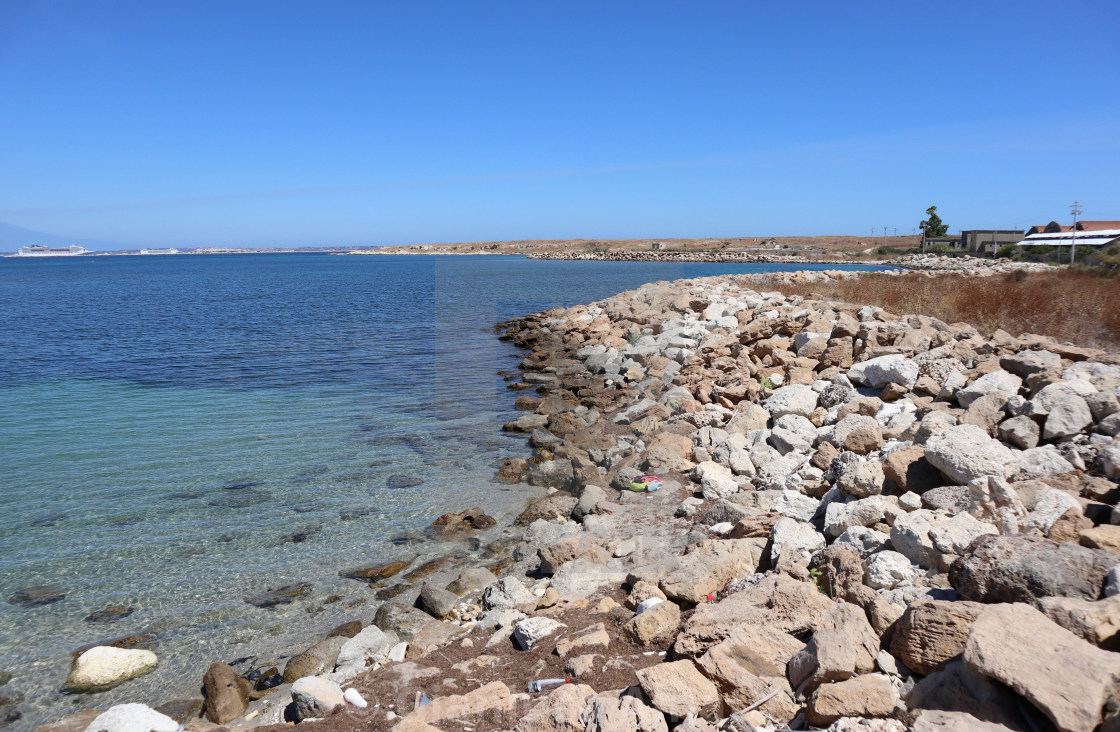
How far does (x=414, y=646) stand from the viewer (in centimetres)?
568

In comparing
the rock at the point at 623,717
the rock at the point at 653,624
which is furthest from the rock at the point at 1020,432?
the rock at the point at 623,717

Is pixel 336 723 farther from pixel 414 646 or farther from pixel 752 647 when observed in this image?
pixel 752 647

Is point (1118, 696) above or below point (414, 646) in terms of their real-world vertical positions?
above

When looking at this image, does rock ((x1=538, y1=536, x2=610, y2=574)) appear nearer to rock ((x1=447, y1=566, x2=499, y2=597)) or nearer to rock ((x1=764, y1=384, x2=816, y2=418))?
rock ((x1=447, y1=566, x2=499, y2=597))

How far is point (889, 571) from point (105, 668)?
21.2 ft

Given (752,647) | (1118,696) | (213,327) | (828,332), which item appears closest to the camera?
(1118,696)

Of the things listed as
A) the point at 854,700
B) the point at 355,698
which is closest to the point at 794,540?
the point at 854,700

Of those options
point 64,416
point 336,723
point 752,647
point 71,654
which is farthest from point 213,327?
point 752,647

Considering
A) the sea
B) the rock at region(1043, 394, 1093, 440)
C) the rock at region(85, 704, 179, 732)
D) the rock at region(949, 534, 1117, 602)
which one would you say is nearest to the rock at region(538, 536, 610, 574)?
the sea

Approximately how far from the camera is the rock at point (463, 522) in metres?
8.42

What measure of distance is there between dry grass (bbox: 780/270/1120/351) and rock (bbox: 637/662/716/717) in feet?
32.5

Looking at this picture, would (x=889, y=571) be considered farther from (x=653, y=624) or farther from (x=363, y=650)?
(x=363, y=650)

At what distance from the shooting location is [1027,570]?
3625 mm

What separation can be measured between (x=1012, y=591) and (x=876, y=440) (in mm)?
3616
